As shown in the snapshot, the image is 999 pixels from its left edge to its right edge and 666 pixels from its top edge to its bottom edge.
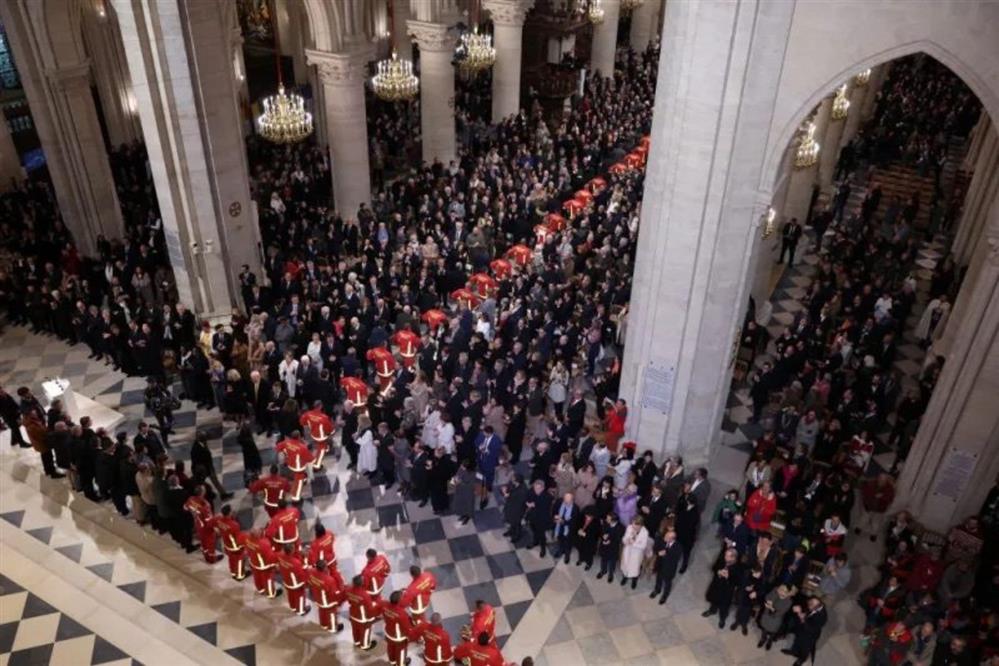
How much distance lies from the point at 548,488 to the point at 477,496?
3.93 ft

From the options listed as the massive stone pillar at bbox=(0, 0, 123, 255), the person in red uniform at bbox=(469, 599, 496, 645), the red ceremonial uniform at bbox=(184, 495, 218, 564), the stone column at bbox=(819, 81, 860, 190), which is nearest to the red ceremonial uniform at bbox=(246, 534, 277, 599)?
the red ceremonial uniform at bbox=(184, 495, 218, 564)

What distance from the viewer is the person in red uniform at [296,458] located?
38.0 feet

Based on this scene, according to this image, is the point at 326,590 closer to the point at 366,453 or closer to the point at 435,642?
the point at 435,642

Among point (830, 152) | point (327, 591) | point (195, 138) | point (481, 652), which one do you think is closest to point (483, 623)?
point (481, 652)

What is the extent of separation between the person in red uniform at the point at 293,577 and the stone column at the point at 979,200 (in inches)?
542

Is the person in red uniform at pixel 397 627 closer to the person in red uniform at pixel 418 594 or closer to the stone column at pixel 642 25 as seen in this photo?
the person in red uniform at pixel 418 594

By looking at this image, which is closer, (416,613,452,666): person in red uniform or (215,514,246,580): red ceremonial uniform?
(416,613,452,666): person in red uniform

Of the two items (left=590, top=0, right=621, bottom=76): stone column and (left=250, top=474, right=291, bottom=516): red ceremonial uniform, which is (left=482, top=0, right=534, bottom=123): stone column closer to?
(left=590, top=0, right=621, bottom=76): stone column

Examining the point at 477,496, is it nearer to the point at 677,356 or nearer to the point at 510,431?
the point at 510,431

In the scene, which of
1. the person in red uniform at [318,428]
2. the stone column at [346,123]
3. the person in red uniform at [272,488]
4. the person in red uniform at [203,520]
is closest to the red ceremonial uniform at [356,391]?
the person in red uniform at [318,428]

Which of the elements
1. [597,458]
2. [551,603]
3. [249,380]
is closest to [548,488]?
[597,458]

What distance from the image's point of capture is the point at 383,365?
1373cm

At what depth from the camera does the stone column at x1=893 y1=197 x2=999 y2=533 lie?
386 inches

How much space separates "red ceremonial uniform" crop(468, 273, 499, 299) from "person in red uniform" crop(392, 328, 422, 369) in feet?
6.82
